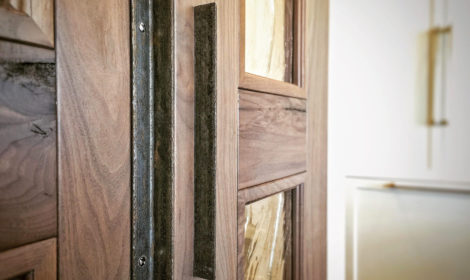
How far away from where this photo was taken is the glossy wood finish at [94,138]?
33cm

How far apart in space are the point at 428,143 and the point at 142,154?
48.9 inches

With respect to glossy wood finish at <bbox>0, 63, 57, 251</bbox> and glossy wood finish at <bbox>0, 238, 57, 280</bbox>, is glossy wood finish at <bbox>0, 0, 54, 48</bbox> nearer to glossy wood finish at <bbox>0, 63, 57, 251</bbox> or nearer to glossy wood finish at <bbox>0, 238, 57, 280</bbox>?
glossy wood finish at <bbox>0, 63, 57, 251</bbox>

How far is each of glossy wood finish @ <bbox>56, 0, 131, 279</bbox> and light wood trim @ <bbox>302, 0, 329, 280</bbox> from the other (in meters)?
0.51

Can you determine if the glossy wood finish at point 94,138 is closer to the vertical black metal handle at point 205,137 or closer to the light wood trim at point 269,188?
the vertical black metal handle at point 205,137

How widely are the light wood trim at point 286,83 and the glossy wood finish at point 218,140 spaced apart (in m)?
0.03

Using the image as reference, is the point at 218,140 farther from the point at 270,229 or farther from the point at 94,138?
the point at 270,229

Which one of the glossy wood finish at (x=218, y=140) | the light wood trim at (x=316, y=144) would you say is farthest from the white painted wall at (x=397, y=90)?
the glossy wood finish at (x=218, y=140)

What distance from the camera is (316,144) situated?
0.87 metres

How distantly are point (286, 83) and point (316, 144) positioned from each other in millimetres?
248

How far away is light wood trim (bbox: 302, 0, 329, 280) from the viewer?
2.69 ft

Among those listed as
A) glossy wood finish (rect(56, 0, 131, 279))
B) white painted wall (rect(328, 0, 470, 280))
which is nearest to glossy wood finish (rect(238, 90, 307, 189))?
glossy wood finish (rect(56, 0, 131, 279))

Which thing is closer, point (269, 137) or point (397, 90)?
point (269, 137)

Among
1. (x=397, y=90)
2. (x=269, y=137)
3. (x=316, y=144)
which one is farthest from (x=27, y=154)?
(x=397, y=90)

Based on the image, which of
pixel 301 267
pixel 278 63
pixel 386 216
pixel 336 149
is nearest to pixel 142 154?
pixel 278 63
